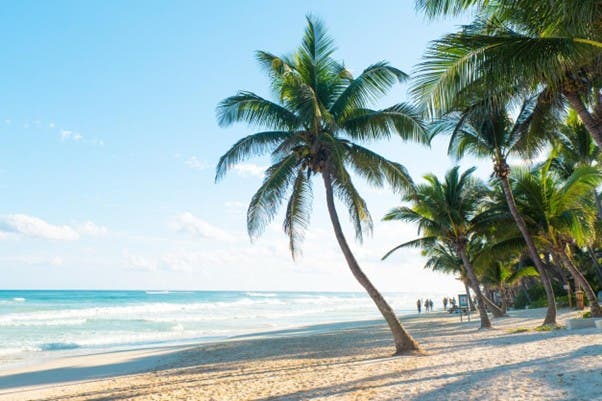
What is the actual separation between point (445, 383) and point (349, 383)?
63.6 inches

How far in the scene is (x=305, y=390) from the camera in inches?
272

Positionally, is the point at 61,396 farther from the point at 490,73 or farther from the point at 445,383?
the point at 490,73

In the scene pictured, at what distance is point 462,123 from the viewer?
41.3 ft

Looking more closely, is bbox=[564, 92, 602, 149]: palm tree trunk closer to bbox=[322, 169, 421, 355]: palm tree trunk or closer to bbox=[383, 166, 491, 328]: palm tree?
bbox=[322, 169, 421, 355]: palm tree trunk

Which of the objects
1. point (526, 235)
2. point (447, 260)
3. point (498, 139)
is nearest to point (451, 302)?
point (447, 260)

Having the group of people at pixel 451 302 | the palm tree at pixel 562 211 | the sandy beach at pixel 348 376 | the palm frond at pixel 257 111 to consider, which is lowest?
the group of people at pixel 451 302

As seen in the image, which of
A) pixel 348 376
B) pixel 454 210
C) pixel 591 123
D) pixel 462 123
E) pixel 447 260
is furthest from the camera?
pixel 447 260

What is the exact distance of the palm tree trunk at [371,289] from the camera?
10.2 metres

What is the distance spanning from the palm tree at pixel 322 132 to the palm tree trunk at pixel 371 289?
0.02 m

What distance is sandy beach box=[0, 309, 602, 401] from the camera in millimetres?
5750

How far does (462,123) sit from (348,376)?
27.1 feet

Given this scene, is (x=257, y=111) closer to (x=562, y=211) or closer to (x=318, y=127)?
(x=318, y=127)

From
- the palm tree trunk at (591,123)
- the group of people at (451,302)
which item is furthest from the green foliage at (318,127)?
the group of people at (451,302)

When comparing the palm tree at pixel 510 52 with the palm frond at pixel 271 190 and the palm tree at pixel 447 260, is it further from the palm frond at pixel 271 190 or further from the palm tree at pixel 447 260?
the palm tree at pixel 447 260
